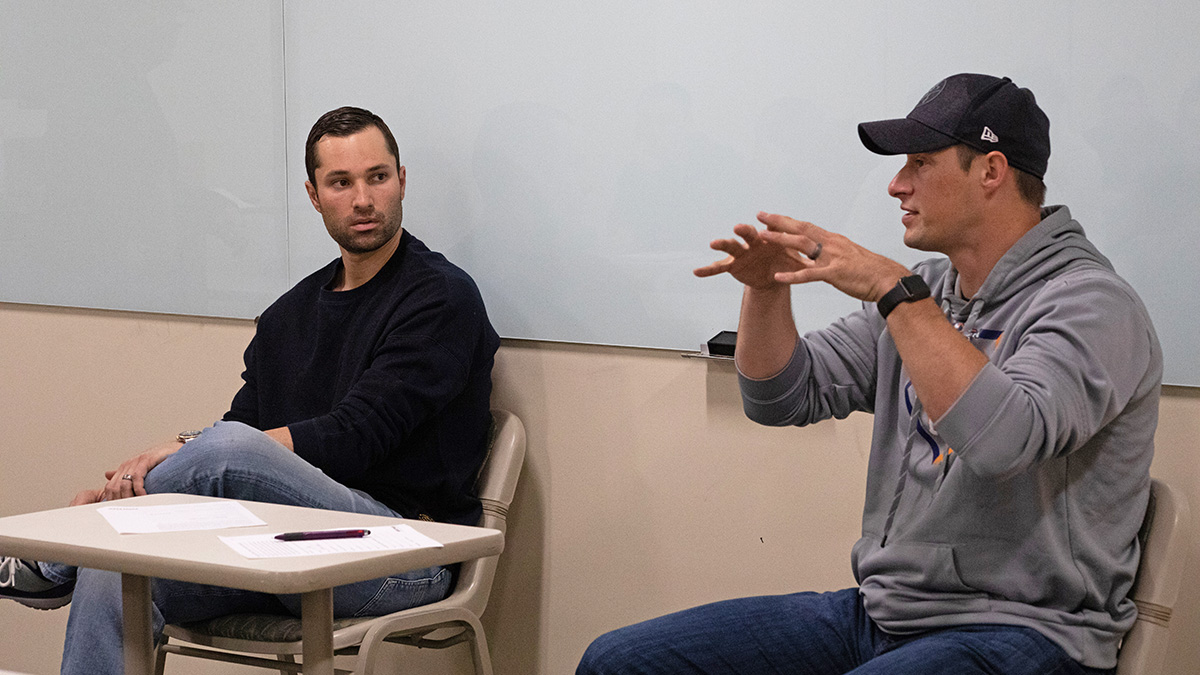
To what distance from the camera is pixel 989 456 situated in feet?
4.88

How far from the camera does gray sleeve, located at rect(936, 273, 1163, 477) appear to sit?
4.84 ft

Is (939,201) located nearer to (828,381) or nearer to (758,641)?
(828,381)

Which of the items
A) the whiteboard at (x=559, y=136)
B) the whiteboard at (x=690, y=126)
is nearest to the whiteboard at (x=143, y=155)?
the whiteboard at (x=559, y=136)

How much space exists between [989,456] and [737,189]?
1008 mm

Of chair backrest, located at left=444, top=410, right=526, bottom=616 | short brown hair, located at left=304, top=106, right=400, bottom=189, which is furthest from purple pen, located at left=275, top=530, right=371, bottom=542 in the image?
short brown hair, located at left=304, top=106, right=400, bottom=189

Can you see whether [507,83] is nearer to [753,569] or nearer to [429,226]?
[429,226]

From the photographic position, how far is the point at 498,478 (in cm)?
250

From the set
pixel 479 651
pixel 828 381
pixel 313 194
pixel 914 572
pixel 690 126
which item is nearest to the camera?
Answer: pixel 914 572

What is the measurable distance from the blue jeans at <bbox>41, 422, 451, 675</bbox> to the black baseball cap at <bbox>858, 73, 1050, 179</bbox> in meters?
1.13

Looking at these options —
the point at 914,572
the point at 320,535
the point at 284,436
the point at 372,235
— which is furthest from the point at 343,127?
the point at 914,572

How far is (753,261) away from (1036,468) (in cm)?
53

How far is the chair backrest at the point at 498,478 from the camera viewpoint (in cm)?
236

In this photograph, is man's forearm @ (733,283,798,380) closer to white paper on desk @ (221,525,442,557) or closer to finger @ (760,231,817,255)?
finger @ (760,231,817,255)

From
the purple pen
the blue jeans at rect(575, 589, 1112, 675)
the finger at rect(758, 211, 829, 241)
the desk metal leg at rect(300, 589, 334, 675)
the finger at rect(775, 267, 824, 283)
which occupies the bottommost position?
the blue jeans at rect(575, 589, 1112, 675)
